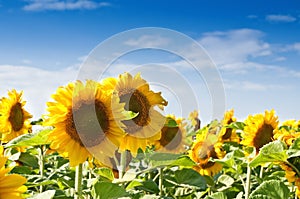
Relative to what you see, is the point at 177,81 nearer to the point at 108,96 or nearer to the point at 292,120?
the point at 108,96

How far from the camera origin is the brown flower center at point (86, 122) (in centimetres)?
224

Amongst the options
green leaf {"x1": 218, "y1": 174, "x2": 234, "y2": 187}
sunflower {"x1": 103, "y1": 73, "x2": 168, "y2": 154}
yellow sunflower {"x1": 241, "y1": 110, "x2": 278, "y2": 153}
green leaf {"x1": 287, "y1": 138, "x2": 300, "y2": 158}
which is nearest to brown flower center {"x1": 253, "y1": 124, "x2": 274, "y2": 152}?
yellow sunflower {"x1": 241, "y1": 110, "x2": 278, "y2": 153}

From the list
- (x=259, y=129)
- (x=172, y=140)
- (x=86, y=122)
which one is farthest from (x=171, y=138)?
(x=86, y=122)

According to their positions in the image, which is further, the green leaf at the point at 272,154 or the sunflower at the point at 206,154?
the sunflower at the point at 206,154

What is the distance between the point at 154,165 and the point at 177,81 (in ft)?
2.49

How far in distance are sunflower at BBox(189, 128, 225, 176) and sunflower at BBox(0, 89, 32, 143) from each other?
1506 mm

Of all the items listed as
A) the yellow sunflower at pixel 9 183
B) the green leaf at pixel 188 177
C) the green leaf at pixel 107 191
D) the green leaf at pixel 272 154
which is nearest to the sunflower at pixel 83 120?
the green leaf at pixel 107 191

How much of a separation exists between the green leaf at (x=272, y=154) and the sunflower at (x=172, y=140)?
1.55 meters

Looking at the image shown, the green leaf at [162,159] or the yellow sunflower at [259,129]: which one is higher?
the yellow sunflower at [259,129]

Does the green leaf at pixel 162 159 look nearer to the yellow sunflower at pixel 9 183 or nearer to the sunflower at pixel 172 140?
the yellow sunflower at pixel 9 183

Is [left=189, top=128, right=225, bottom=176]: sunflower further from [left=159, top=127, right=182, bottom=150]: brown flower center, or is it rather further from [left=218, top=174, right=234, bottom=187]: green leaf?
[left=218, top=174, right=234, bottom=187]: green leaf

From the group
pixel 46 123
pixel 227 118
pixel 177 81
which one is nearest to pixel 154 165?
pixel 46 123

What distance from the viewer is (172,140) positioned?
177 inches

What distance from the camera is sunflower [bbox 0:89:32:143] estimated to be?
438 centimetres
